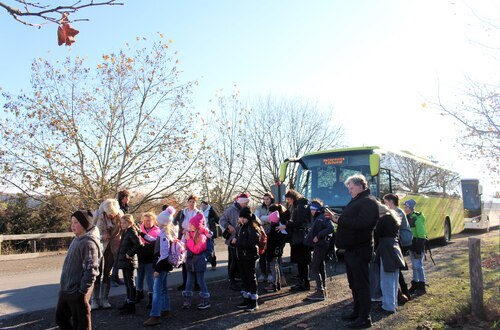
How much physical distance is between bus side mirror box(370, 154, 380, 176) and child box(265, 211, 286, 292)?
A: 11.8 ft

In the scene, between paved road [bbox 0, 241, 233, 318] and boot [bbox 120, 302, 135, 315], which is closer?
boot [bbox 120, 302, 135, 315]

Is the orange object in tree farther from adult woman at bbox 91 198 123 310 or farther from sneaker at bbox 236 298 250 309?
sneaker at bbox 236 298 250 309

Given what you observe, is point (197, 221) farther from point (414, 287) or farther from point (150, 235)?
point (414, 287)

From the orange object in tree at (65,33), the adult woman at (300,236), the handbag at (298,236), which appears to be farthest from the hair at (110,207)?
the orange object in tree at (65,33)

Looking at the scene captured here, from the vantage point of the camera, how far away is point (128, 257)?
21.5ft

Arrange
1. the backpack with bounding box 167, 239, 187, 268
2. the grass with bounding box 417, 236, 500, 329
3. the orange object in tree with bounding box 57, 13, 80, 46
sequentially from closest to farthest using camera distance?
the orange object in tree with bounding box 57, 13, 80, 46 < the grass with bounding box 417, 236, 500, 329 < the backpack with bounding box 167, 239, 187, 268

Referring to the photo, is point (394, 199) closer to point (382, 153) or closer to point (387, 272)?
point (387, 272)

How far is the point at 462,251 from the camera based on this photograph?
14.8 meters

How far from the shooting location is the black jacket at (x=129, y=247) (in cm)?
655

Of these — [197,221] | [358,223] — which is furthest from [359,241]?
[197,221]

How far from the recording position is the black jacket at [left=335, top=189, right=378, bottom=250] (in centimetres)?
573

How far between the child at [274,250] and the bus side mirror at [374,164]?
11.8 ft

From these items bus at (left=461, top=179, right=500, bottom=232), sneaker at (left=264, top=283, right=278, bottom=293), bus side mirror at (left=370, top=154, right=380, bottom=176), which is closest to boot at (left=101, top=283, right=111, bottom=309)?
sneaker at (left=264, top=283, right=278, bottom=293)

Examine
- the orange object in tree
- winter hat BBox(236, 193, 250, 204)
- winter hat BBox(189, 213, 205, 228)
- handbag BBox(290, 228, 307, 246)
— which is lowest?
handbag BBox(290, 228, 307, 246)
